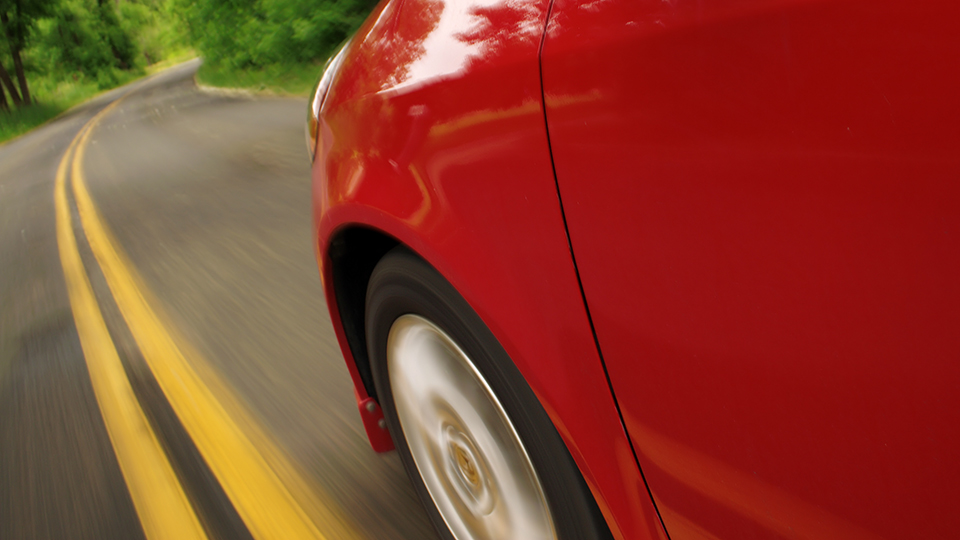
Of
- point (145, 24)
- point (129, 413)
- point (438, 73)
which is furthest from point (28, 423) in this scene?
point (145, 24)

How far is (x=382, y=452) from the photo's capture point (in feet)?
7.21

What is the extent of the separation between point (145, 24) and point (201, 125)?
62.1 m

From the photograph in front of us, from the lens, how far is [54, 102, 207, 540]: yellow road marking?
7.22ft

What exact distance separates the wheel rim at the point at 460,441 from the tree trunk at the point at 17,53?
34493 mm

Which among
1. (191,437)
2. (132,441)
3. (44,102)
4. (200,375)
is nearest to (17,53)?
(44,102)

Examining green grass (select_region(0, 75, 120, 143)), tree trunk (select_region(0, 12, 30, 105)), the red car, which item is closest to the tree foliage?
green grass (select_region(0, 75, 120, 143))

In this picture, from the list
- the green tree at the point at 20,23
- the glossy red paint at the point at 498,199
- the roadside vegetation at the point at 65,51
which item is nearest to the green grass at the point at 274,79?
the roadside vegetation at the point at 65,51

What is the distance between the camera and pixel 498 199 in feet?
3.62

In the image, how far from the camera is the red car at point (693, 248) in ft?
2.10

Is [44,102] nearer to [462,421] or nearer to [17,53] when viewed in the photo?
[17,53]

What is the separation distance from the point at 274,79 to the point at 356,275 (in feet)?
49.4

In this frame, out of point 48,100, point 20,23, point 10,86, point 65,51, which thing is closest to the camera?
point 10,86

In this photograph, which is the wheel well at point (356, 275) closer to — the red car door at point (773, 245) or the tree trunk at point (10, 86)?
the red car door at point (773, 245)

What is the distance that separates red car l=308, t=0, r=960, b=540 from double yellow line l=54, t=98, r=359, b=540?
0.99 meters
